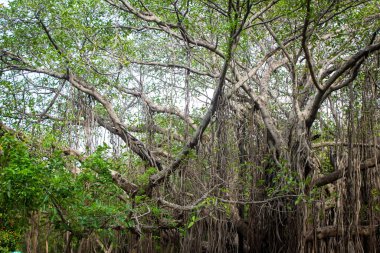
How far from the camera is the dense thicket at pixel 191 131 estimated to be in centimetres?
510

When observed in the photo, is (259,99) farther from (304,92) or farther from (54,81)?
(54,81)

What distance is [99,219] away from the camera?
4820 millimetres

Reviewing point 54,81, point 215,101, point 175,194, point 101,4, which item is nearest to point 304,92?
point 215,101

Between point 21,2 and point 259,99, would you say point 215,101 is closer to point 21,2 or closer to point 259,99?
point 259,99

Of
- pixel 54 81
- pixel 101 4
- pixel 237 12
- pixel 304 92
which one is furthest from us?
pixel 54 81

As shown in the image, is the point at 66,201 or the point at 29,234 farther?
the point at 29,234

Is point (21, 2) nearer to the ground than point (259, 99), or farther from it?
farther from it

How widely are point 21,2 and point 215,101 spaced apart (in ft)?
8.38

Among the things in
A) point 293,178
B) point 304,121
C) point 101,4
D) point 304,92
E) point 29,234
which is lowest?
point 29,234

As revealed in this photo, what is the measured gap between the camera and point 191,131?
6910mm

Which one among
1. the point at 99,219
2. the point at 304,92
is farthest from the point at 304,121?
the point at 99,219

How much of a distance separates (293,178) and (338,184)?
47cm

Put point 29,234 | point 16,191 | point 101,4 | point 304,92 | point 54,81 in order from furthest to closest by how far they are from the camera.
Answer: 1. point 54,81
2. point 101,4
3. point 304,92
4. point 29,234
5. point 16,191

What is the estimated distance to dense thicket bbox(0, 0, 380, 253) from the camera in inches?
201
